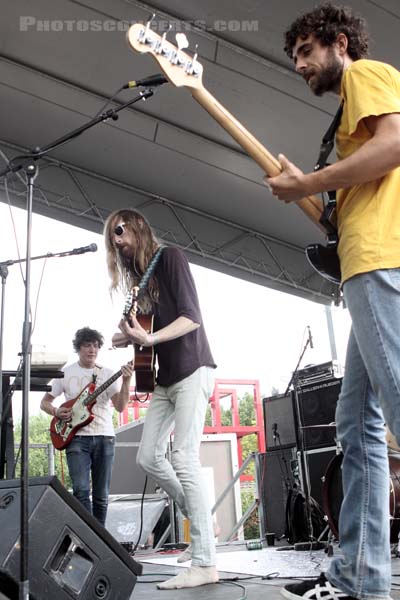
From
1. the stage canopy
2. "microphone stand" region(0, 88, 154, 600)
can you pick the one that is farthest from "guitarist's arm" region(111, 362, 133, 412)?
the stage canopy

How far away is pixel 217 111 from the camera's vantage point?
1.97 meters

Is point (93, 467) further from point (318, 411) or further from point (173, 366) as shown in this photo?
point (318, 411)

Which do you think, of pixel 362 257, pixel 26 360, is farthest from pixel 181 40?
pixel 26 360

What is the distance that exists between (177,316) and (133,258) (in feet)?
1.26

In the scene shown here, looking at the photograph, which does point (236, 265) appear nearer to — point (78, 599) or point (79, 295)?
point (79, 295)

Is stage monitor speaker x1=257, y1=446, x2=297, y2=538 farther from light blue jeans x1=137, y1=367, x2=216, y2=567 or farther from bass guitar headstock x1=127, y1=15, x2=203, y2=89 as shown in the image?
bass guitar headstock x1=127, y1=15, x2=203, y2=89

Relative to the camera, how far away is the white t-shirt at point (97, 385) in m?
4.61

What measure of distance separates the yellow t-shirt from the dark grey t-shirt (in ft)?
3.69

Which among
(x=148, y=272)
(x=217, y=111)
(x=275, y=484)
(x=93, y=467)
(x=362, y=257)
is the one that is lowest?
(x=275, y=484)

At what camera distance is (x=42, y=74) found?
6965mm

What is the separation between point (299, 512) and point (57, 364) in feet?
9.03

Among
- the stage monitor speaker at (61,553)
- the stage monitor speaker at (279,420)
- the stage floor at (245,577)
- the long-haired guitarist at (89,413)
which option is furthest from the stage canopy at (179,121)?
the stage monitor speaker at (61,553)

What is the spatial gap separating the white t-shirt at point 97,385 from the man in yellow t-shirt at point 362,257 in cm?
287

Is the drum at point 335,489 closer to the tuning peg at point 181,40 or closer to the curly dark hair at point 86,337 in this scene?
the curly dark hair at point 86,337
